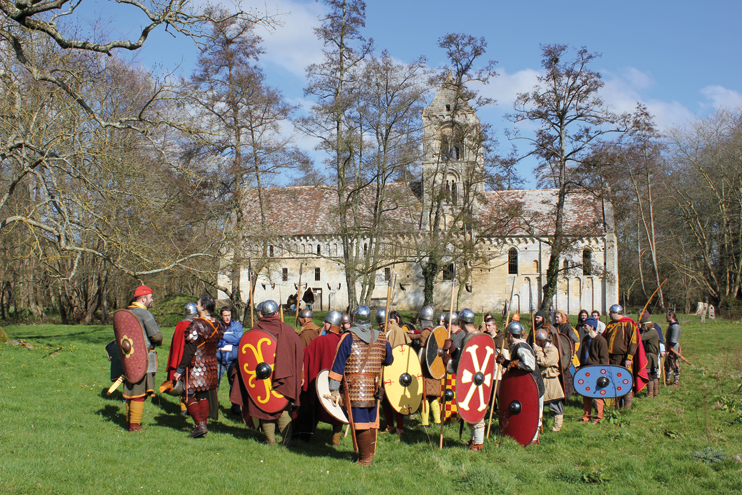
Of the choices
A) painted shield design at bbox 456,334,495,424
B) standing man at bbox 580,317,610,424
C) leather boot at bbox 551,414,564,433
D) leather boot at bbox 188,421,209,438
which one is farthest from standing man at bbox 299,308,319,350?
standing man at bbox 580,317,610,424

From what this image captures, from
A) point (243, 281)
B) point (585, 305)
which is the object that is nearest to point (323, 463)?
point (243, 281)

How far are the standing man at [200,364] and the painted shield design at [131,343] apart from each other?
401 mm

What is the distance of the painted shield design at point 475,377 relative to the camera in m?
6.10

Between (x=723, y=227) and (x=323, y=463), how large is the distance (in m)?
36.2

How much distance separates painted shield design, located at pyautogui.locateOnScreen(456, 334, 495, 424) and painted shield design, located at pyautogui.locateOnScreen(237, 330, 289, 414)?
1.89 meters

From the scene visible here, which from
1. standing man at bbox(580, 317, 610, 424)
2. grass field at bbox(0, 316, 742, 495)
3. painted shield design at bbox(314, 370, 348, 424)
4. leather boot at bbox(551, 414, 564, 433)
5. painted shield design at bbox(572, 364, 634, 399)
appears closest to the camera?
grass field at bbox(0, 316, 742, 495)

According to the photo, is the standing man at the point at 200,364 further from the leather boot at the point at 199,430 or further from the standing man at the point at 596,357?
the standing man at the point at 596,357

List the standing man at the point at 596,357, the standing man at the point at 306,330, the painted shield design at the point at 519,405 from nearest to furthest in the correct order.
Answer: the painted shield design at the point at 519,405 → the standing man at the point at 596,357 → the standing man at the point at 306,330

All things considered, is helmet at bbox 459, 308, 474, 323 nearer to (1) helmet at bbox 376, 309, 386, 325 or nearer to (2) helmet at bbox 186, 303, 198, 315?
(1) helmet at bbox 376, 309, 386, 325

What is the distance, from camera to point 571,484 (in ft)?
17.8

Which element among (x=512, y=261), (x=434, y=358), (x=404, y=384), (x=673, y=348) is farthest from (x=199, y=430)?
(x=512, y=261)

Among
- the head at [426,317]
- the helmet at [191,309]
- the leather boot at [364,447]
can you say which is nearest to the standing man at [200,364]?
the helmet at [191,309]

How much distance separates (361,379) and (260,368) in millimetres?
1117

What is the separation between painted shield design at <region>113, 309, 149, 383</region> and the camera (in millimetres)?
6426
